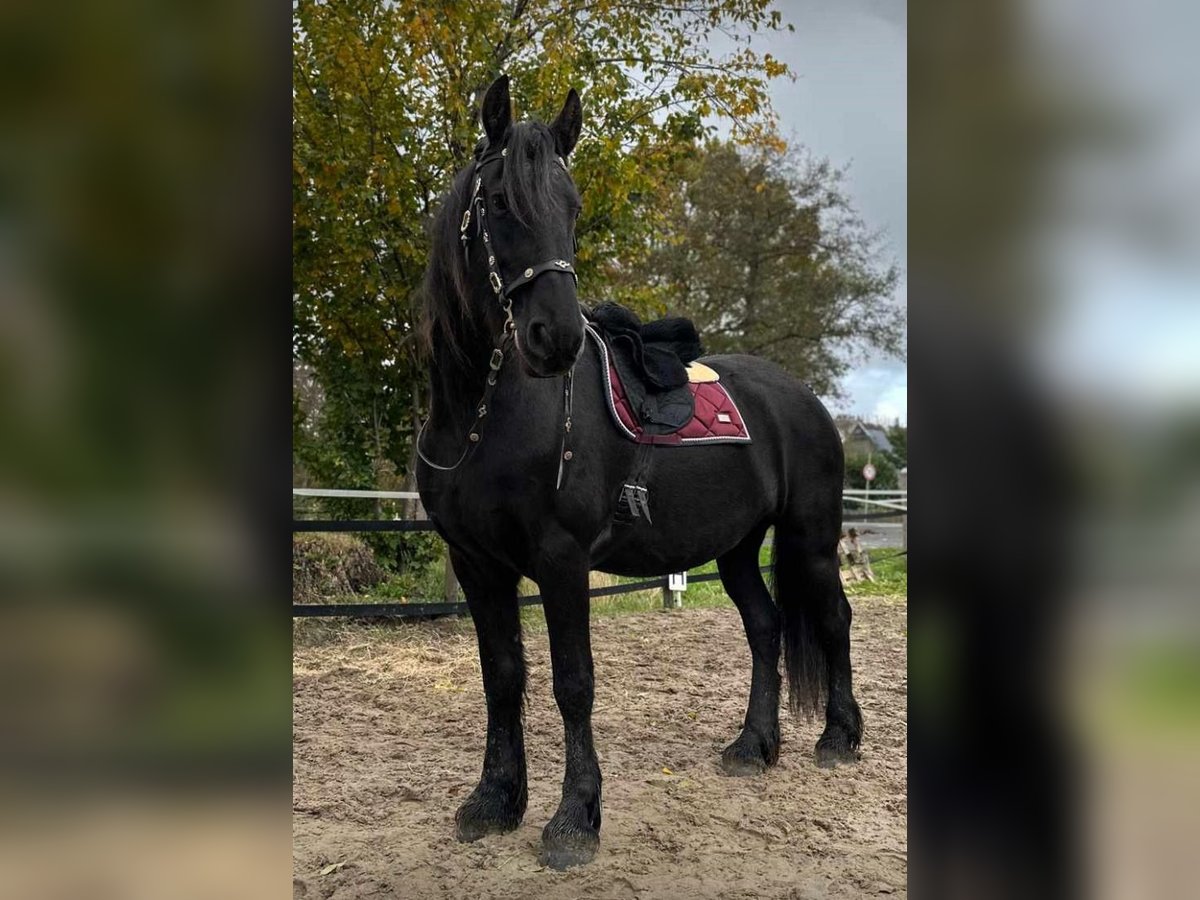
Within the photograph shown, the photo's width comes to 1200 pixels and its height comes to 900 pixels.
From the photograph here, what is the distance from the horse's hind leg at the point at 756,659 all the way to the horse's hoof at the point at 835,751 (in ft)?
0.72

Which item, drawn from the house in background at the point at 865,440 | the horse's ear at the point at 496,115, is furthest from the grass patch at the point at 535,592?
the house in background at the point at 865,440

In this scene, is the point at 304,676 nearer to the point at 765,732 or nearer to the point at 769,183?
the point at 765,732

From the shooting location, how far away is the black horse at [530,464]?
238 centimetres

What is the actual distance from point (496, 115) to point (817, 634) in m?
2.59

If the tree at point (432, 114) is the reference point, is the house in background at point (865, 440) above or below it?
below

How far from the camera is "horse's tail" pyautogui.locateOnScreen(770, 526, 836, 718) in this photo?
3.76 meters

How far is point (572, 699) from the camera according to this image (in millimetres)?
2738

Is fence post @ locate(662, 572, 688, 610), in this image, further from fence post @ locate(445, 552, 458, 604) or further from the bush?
the bush

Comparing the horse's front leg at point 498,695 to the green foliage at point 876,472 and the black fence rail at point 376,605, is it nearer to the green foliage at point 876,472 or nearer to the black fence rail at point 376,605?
the black fence rail at point 376,605
